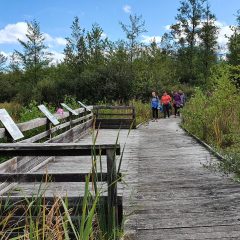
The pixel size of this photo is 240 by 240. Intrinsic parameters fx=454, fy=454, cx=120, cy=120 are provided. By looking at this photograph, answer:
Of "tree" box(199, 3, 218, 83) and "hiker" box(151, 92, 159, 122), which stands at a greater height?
"tree" box(199, 3, 218, 83)

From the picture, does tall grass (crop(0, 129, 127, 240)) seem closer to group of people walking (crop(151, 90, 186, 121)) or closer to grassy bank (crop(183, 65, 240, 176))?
grassy bank (crop(183, 65, 240, 176))

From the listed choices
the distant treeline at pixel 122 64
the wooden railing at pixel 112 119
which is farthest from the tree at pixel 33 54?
the wooden railing at pixel 112 119

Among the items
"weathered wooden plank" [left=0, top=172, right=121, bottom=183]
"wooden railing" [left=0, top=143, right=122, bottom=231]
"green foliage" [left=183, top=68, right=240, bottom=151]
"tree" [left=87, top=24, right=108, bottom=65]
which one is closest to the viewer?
"wooden railing" [left=0, top=143, right=122, bottom=231]

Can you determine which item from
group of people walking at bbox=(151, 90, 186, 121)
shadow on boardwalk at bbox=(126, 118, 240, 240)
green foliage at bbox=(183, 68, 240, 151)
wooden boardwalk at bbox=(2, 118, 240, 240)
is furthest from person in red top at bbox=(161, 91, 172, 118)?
shadow on boardwalk at bbox=(126, 118, 240, 240)

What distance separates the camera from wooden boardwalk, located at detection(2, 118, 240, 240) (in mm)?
4777

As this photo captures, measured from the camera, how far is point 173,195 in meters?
6.32

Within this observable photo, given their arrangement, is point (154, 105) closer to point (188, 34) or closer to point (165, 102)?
point (165, 102)

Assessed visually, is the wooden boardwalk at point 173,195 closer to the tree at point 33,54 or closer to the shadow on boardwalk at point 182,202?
the shadow on boardwalk at point 182,202

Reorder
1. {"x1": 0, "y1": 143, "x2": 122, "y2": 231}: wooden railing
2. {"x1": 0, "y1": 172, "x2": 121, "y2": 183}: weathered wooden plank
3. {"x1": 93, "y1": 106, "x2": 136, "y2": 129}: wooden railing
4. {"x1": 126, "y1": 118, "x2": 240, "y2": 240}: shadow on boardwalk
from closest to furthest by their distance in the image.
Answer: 1. {"x1": 0, "y1": 143, "x2": 122, "y2": 231}: wooden railing
2. {"x1": 0, "y1": 172, "x2": 121, "y2": 183}: weathered wooden plank
3. {"x1": 126, "y1": 118, "x2": 240, "y2": 240}: shadow on boardwalk
4. {"x1": 93, "y1": 106, "x2": 136, "y2": 129}: wooden railing

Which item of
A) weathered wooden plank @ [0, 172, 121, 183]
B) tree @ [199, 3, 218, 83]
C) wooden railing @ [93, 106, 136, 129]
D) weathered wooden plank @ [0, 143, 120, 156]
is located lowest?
wooden railing @ [93, 106, 136, 129]

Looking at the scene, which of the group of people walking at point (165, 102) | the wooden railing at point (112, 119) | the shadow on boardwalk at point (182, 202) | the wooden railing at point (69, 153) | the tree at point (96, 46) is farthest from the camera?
the tree at point (96, 46)

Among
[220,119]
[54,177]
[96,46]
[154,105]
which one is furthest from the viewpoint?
[96,46]

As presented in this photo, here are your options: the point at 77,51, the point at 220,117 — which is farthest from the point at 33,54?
the point at 220,117

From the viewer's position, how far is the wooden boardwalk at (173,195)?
478 centimetres
